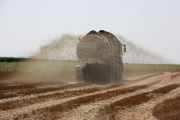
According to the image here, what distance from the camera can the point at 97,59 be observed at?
22.8 m

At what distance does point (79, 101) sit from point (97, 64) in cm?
1029

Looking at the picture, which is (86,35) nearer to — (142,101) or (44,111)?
(142,101)

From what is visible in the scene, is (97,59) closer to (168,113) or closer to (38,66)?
(168,113)

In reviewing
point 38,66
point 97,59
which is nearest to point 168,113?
point 97,59

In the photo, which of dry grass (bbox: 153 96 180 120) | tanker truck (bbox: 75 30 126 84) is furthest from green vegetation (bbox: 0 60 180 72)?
dry grass (bbox: 153 96 180 120)

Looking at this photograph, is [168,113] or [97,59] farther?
[97,59]

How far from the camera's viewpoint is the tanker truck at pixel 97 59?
22.6m

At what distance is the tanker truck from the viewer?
22594 millimetres

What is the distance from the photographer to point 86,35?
24.2m

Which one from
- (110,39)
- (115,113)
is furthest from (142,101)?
(110,39)

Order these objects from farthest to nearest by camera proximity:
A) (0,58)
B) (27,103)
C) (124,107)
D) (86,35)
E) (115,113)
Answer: (0,58) < (86,35) < (27,103) < (124,107) < (115,113)

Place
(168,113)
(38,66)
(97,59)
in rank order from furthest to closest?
(38,66)
(97,59)
(168,113)

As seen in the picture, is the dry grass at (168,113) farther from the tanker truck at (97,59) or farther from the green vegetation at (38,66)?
the green vegetation at (38,66)

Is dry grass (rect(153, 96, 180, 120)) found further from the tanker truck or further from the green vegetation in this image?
the green vegetation
